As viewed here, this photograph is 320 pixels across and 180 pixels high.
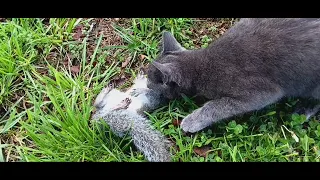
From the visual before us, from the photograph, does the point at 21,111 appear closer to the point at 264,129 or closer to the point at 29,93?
the point at 29,93

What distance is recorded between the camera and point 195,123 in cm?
427

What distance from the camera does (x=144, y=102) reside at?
4.53 m

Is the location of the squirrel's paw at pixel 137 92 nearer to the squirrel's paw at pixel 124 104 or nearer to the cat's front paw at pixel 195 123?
the squirrel's paw at pixel 124 104

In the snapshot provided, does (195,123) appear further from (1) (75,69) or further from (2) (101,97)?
(1) (75,69)

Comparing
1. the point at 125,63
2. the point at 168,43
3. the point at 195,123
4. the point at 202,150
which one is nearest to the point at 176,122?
the point at 195,123

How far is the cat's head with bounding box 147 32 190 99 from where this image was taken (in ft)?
14.0

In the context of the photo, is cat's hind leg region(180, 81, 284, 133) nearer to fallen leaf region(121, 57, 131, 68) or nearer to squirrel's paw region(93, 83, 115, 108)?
squirrel's paw region(93, 83, 115, 108)

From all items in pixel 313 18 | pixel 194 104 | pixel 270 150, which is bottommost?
pixel 270 150

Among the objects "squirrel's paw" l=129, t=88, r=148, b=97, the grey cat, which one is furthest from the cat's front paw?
"squirrel's paw" l=129, t=88, r=148, b=97

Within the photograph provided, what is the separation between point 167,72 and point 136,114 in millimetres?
493

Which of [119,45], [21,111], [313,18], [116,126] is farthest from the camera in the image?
[119,45]

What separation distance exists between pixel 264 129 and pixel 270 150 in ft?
0.78

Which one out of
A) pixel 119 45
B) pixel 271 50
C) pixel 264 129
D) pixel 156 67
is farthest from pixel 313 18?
pixel 119 45

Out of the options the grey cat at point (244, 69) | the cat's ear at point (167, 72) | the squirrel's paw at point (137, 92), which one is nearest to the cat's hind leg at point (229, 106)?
the grey cat at point (244, 69)
